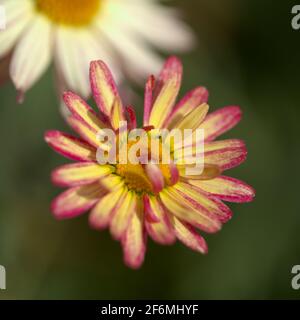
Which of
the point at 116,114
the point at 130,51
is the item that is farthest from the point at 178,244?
the point at 116,114

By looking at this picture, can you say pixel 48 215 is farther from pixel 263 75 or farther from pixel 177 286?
pixel 263 75

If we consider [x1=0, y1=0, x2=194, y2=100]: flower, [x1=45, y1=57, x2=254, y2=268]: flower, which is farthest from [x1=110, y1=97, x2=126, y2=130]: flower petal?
[x1=0, y1=0, x2=194, y2=100]: flower

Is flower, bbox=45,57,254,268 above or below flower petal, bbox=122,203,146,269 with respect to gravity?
above

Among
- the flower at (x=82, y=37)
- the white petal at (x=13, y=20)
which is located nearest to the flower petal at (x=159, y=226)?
the flower at (x=82, y=37)

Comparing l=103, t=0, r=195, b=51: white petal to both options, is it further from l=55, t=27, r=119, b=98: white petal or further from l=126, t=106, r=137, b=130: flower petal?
l=126, t=106, r=137, b=130: flower petal

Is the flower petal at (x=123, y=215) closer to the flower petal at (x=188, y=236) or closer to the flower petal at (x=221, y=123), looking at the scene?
the flower petal at (x=188, y=236)
